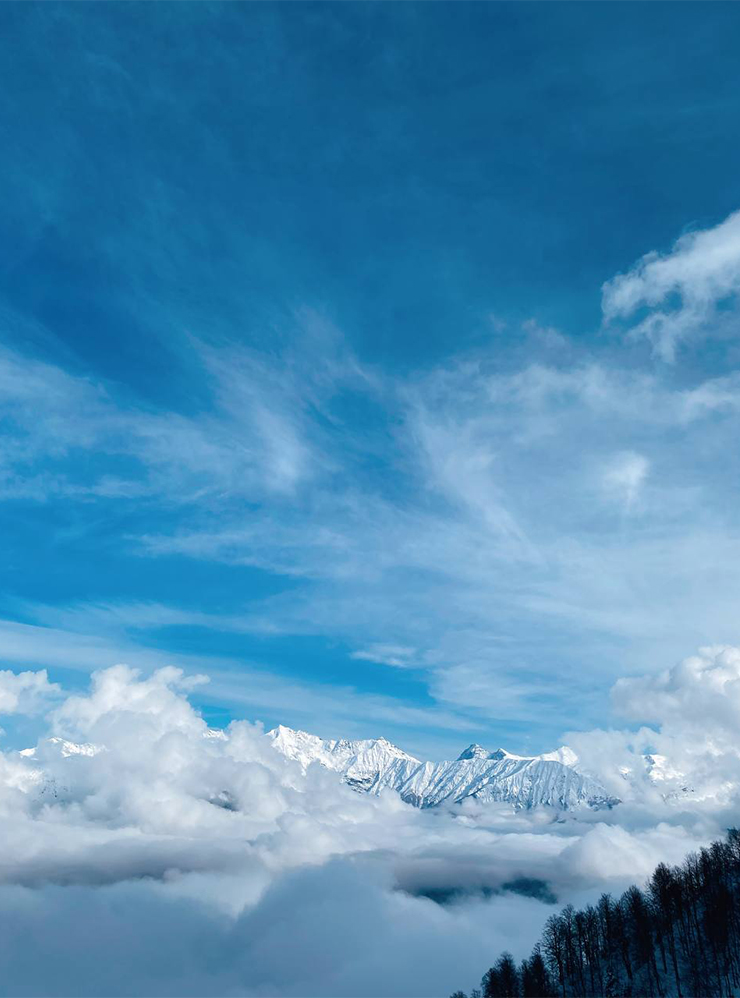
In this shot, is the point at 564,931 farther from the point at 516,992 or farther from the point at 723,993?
the point at 723,993

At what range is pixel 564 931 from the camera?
196 m

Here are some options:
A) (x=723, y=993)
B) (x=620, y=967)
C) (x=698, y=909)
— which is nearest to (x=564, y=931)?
(x=620, y=967)

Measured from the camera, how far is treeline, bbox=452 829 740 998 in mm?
159625

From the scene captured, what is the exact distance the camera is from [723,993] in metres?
147

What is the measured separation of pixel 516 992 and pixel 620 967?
107 feet

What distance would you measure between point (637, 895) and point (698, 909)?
59.7ft

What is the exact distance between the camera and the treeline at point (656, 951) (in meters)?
160

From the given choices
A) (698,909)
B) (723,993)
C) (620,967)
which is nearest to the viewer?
(723,993)

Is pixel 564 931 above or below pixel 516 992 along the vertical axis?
above

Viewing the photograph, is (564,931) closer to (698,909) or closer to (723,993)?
(698,909)

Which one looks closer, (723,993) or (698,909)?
(723,993)

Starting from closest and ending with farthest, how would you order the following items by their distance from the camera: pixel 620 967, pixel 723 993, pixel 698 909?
1. pixel 723 993
2. pixel 620 967
3. pixel 698 909

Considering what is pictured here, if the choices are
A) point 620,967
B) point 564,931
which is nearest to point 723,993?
point 620,967

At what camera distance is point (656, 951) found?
596ft
